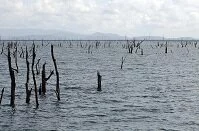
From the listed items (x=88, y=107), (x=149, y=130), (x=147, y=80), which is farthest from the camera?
(x=147, y=80)

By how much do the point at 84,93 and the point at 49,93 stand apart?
10.6 feet

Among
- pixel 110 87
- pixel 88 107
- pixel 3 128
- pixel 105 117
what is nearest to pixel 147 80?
pixel 110 87

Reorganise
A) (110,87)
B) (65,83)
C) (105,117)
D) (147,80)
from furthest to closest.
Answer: (147,80) < (65,83) < (110,87) < (105,117)

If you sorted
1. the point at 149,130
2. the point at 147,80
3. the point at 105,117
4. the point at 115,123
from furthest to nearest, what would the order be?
the point at 147,80, the point at 105,117, the point at 115,123, the point at 149,130

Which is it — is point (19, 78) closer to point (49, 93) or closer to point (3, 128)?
point (49, 93)

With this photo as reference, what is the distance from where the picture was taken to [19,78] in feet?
153

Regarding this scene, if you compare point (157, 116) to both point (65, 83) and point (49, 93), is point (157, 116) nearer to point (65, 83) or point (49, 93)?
point (49, 93)

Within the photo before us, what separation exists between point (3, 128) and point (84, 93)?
44.5 feet

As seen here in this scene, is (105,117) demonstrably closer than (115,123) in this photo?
No

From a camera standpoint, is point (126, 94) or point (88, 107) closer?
→ point (88, 107)

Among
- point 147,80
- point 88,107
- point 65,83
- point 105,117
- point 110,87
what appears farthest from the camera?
point 147,80

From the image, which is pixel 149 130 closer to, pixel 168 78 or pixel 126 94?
pixel 126 94

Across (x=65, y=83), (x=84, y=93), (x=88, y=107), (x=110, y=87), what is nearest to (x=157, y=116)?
(x=88, y=107)

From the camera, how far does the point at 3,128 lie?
22.0 meters
